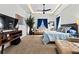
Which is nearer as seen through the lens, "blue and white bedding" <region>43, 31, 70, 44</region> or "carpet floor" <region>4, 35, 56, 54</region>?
"carpet floor" <region>4, 35, 56, 54</region>

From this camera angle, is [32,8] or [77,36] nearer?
[77,36]

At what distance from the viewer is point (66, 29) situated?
3932 mm

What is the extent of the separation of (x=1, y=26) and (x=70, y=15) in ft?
7.60

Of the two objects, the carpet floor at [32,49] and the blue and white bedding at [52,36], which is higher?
the blue and white bedding at [52,36]

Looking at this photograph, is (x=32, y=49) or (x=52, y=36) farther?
(x=52, y=36)

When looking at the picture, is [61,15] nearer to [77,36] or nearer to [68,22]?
[68,22]

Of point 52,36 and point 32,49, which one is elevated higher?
point 52,36

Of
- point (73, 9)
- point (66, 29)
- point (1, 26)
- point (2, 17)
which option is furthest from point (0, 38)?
point (73, 9)

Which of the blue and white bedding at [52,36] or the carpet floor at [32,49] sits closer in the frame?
the carpet floor at [32,49]

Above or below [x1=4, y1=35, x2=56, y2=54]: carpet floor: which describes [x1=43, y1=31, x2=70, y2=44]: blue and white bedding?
above
